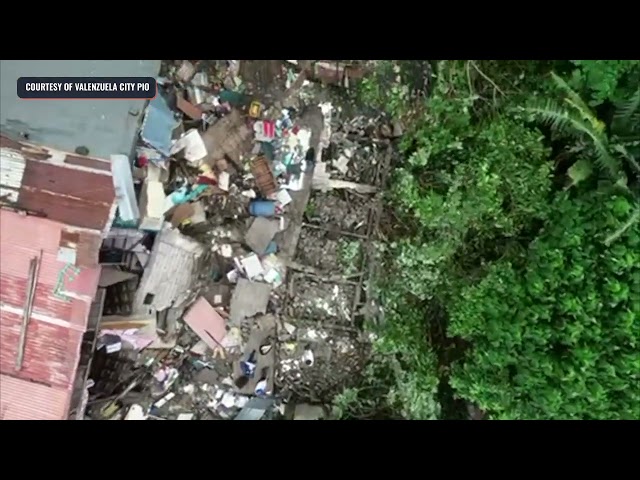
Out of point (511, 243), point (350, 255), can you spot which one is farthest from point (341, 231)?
point (511, 243)

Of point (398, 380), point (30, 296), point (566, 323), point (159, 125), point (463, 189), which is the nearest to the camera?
point (566, 323)

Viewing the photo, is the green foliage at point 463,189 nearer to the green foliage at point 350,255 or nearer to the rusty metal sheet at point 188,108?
the green foliage at point 350,255

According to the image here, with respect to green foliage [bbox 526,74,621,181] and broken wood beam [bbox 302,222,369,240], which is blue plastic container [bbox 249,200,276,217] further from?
green foliage [bbox 526,74,621,181]

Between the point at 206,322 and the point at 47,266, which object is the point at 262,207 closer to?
the point at 206,322

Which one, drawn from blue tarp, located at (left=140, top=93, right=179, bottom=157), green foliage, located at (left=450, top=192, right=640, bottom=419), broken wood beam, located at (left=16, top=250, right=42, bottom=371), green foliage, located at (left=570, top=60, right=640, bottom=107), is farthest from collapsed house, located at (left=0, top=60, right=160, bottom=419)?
green foliage, located at (left=570, top=60, right=640, bottom=107)

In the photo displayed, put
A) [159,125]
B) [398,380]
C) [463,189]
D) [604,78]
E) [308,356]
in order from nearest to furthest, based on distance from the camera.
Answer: [604,78]
[463,189]
[159,125]
[398,380]
[308,356]

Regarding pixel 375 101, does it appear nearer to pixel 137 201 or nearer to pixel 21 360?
pixel 137 201
